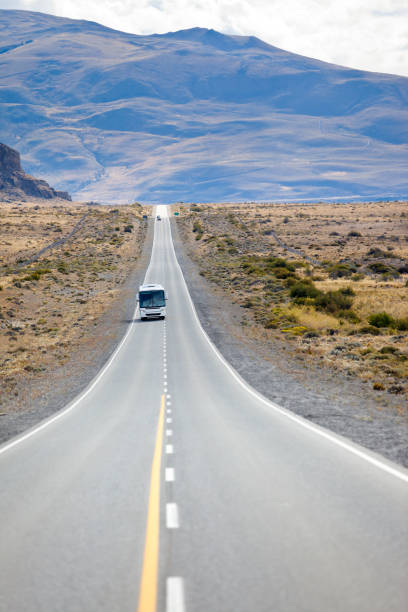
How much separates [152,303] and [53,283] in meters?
23.5

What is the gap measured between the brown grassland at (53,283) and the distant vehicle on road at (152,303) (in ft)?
13.8

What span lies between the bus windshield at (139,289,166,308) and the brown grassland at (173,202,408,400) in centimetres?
719

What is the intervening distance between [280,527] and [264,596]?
1.67 meters

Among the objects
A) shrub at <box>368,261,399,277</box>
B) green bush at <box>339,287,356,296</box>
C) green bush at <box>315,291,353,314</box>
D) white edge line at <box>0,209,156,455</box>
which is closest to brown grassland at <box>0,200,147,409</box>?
white edge line at <box>0,209,156,455</box>

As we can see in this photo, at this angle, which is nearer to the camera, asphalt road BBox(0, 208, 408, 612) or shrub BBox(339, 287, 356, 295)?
asphalt road BBox(0, 208, 408, 612)

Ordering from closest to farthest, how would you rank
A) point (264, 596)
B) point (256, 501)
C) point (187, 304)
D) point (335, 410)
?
point (264, 596) < point (256, 501) < point (335, 410) < point (187, 304)

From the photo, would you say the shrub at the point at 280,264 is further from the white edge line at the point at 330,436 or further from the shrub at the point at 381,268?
the white edge line at the point at 330,436

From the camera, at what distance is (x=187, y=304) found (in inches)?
Result: 1897

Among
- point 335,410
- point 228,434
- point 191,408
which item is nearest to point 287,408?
point 335,410

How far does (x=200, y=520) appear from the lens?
745 cm

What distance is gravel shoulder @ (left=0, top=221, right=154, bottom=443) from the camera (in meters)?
17.6

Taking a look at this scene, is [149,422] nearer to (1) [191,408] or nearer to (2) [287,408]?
(1) [191,408]

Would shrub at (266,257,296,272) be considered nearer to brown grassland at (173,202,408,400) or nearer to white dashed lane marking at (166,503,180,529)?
brown grassland at (173,202,408,400)

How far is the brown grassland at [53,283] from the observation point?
32062 millimetres
